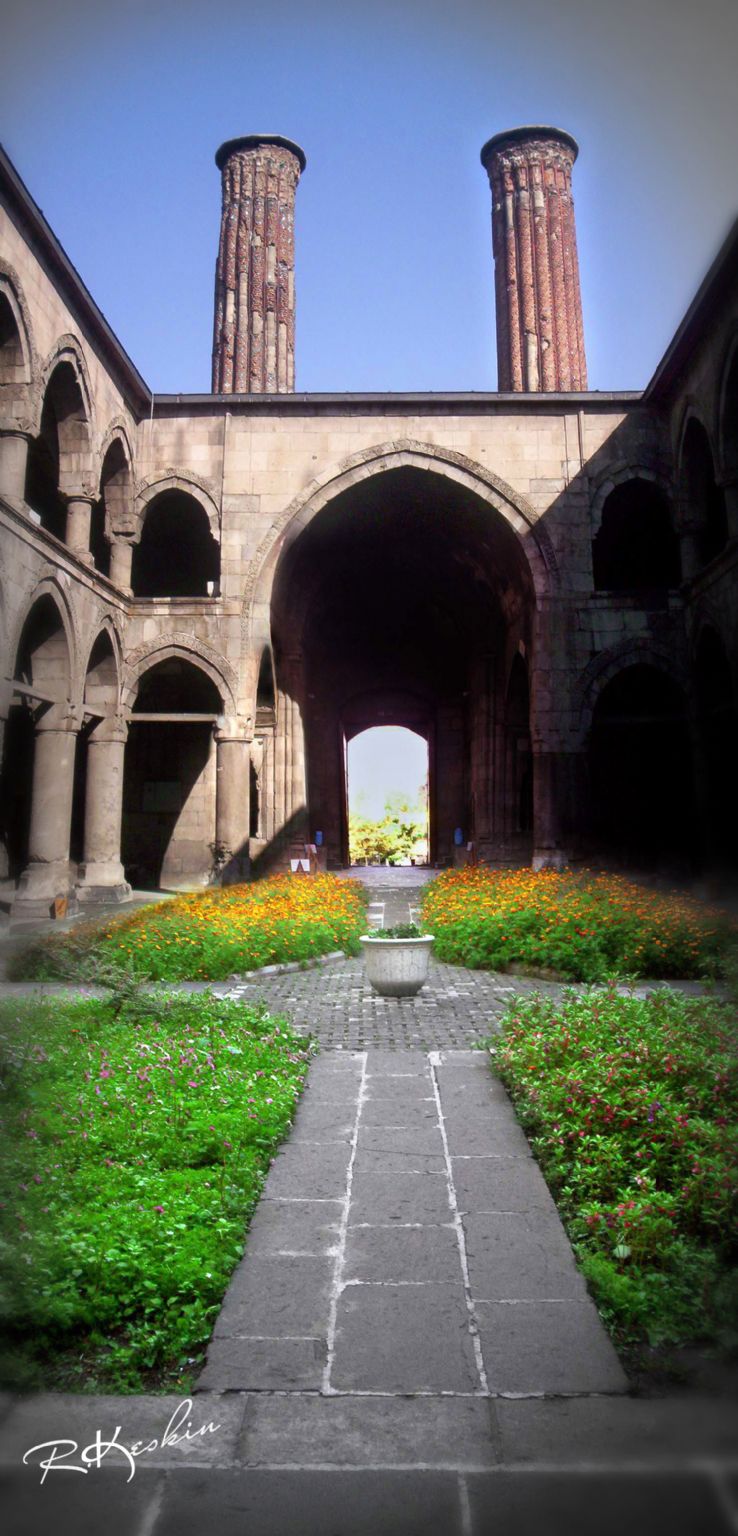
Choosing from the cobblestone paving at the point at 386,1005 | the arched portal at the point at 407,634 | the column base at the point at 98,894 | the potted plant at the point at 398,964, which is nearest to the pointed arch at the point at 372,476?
the arched portal at the point at 407,634

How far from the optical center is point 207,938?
9984mm

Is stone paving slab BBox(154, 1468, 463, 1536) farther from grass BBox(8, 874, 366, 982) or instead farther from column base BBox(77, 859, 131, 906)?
column base BBox(77, 859, 131, 906)

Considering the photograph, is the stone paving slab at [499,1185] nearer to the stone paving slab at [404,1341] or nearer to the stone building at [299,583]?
the stone paving slab at [404,1341]

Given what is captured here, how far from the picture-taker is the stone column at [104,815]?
17.1 m

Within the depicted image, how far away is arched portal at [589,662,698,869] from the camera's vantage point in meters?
19.8

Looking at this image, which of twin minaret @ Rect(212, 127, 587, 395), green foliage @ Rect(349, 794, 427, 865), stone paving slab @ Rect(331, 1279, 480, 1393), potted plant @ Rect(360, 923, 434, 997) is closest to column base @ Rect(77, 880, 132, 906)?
potted plant @ Rect(360, 923, 434, 997)

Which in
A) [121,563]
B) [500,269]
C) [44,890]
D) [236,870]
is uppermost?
[500,269]

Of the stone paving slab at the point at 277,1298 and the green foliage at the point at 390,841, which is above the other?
the green foliage at the point at 390,841

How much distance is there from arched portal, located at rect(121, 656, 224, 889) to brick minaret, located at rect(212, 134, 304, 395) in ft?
42.3

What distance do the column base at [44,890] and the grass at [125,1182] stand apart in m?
7.85

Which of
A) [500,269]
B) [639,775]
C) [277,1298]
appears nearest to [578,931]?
[277,1298]

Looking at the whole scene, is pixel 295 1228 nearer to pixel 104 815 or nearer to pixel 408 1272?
pixel 408 1272

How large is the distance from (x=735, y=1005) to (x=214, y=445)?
1875 cm

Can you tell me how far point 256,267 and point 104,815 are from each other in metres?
21.2
